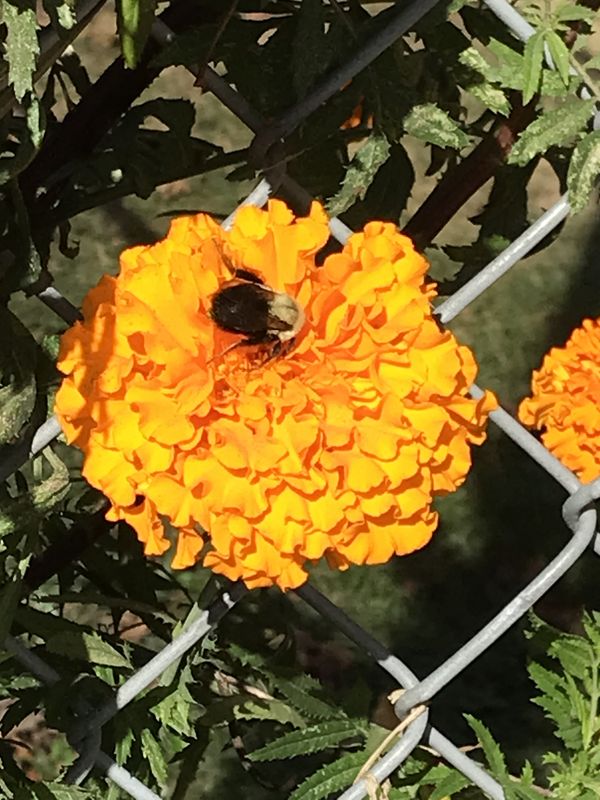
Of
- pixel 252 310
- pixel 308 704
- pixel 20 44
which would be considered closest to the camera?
pixel 20 44

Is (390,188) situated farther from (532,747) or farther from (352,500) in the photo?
(532,747)

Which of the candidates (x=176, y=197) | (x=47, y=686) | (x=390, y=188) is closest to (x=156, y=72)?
(x=390, y=188)

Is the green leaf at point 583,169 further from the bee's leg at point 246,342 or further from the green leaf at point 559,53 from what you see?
the bee's leg at point 246,342

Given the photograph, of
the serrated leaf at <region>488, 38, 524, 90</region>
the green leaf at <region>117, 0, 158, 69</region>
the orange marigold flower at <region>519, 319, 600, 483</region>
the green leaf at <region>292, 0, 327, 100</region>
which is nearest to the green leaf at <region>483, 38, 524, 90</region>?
the serrated leaf at <region>488, 38, 524, 90</region>

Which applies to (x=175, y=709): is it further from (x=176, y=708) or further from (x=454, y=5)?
(x=454, y=5)

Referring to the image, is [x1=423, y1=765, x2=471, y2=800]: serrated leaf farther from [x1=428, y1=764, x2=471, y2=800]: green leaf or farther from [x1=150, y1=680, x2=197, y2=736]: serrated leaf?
[x1=150, y1=680, x2=197, y2=736]: serrated leaf

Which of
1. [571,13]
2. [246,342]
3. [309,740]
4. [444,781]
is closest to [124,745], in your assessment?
[309,740]
